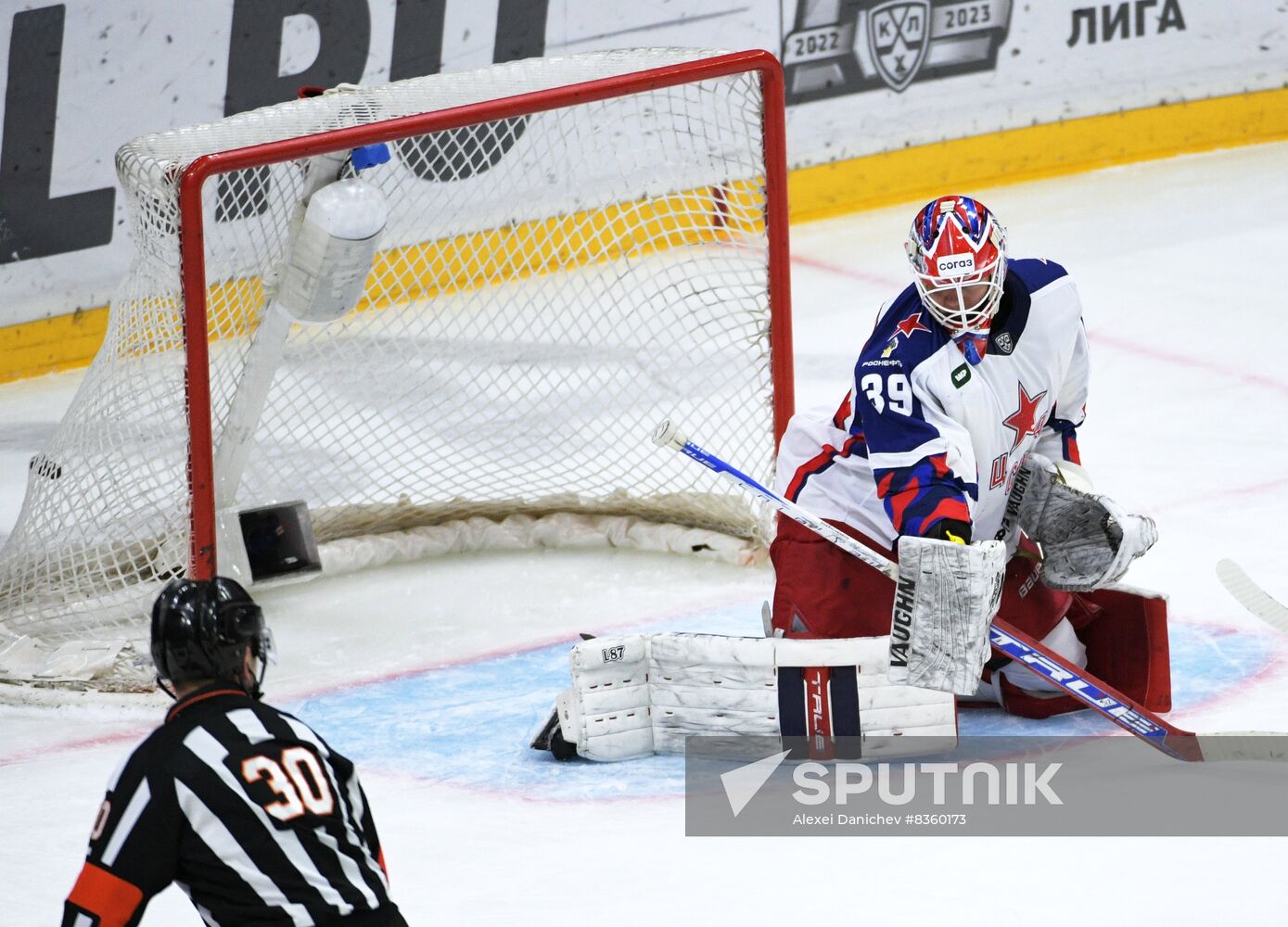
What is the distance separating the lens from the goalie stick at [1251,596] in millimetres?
3301

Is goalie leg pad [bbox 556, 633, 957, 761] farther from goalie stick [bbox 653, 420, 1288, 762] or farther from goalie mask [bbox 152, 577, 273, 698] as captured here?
goalie mask [bbox 152, 577, 273, 698]

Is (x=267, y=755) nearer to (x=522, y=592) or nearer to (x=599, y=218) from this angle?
(x=522, y=592)

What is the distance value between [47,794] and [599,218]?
246 centimetres

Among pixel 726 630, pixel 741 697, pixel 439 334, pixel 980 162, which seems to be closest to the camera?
pixel 741 697

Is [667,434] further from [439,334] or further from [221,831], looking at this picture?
[439,334]

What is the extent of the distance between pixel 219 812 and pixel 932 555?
1362mm

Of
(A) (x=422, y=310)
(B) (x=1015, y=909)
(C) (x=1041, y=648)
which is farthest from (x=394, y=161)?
(B) (x=1015, y=909)

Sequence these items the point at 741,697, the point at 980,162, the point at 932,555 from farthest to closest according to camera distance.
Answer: the point at 980,162
the point at 741,697
the point at 932,555

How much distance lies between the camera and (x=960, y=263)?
10.1 feet

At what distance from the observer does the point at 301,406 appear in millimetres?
4391

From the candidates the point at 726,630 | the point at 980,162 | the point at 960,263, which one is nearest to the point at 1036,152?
the point at 980,162

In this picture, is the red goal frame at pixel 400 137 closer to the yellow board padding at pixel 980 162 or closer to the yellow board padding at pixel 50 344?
the yellow board padding at pixel 980 162

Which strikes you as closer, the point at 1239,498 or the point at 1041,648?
the point at 1041,648

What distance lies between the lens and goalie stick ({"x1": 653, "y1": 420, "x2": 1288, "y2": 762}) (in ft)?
10.4
